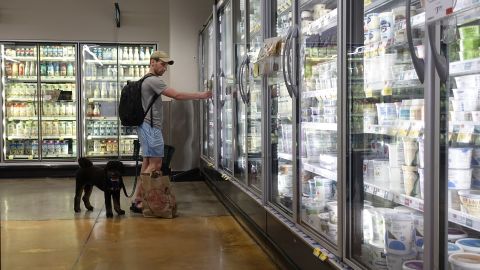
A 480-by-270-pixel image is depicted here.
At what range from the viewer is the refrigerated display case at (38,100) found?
8.34 m

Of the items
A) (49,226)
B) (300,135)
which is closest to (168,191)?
(49,226)

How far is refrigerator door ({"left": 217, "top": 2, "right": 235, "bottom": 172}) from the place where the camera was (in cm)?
553

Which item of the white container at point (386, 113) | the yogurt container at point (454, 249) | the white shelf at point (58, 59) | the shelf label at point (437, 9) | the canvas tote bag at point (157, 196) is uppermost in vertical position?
the white shelf at point (58, 59)

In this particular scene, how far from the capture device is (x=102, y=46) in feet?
28.1

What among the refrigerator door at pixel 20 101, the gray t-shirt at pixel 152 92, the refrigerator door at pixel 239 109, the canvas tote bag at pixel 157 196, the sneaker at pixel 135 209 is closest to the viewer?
the refrigerator door at pixel 239 109

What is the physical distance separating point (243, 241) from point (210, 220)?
0.88 m

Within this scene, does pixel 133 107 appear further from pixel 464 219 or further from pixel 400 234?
pixel 464 219

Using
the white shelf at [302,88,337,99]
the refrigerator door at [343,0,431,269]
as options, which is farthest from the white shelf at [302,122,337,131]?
the refrigerator door at [343,0,431,269]

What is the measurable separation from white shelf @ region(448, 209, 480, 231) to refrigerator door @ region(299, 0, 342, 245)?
1016mm

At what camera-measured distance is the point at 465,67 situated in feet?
5.72

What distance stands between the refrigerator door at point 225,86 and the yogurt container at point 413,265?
346 centimetres

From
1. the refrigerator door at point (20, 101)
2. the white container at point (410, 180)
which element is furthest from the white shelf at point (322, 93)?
the refrigerator door at point (20, 101)

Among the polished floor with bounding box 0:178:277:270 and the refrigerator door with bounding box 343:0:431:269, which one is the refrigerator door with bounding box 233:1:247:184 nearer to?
the polished floor with bounding box 0:178:277:270

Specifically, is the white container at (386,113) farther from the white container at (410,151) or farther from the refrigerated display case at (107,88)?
the refrigerated display case at (107,88)
